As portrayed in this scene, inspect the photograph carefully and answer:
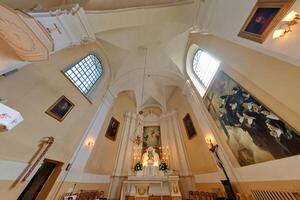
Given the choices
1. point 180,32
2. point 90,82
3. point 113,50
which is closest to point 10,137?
point 90,82

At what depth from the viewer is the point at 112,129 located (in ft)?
29.3

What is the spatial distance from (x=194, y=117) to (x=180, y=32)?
5288 millimetres

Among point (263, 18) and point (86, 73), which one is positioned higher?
point (86, 73)

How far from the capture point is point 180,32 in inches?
294

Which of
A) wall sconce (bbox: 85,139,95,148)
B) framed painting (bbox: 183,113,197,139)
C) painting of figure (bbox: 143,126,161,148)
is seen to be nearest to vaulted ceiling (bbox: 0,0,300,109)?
painting of figure (bbox: 143,126,161,148)

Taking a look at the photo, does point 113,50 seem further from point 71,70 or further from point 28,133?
point 28,133

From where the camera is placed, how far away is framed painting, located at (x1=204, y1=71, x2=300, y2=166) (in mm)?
2781

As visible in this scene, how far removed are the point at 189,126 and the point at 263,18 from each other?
6813 mm

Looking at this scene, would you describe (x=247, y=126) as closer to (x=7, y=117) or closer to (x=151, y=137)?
(x=7, y=117)

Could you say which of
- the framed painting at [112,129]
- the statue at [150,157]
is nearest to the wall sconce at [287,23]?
the statue at [150,157]

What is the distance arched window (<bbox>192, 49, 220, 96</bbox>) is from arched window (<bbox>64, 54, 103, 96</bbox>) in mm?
6439

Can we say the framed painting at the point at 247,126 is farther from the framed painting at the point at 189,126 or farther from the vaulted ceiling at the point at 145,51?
the vaulted ceiling at the point at 145,51

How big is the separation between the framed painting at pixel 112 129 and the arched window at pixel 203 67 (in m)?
6.37

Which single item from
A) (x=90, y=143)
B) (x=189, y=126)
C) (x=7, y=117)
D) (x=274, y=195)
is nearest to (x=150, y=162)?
(x=189, y=126)
